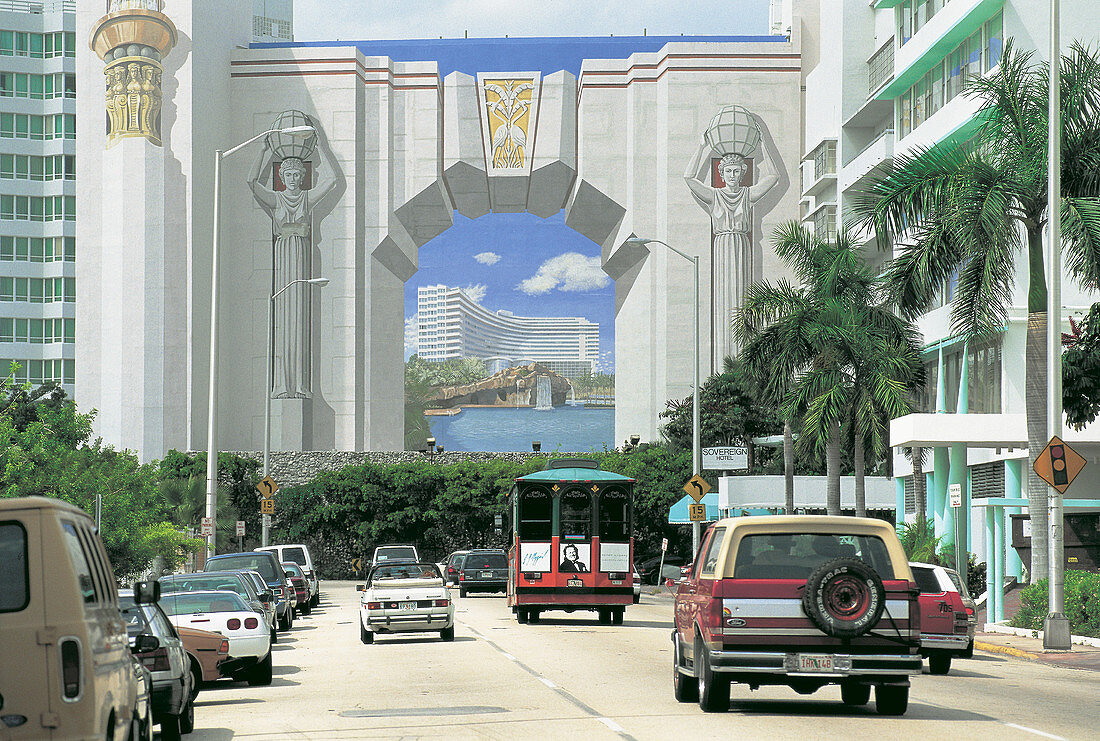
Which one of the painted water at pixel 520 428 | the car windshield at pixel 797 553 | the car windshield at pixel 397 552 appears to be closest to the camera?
the car windshield at pixel 797 553

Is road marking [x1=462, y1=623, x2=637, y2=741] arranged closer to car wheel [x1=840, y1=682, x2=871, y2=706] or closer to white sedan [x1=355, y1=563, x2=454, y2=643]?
white sedan [x1=355, y1=563, x2=454, y2=643]

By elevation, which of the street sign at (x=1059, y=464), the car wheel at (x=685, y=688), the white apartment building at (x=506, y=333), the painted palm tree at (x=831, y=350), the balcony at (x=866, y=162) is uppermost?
the balcony at (x=866, y=162)

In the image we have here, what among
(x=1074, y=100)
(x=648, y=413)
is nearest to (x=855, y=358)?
(x=1074, y=100)

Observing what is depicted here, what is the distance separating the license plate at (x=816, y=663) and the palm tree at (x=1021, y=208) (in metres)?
15.8

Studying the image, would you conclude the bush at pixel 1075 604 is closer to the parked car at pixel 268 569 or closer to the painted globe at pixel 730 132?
the parked car at pixel 268 569

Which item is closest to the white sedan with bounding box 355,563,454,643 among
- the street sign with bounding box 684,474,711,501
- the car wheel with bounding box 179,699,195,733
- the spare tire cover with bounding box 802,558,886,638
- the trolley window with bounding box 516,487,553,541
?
the trolley window with bounding box 516,487,553,541

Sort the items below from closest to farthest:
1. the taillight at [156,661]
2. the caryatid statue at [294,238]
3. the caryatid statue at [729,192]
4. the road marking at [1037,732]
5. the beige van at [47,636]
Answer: the beige van at [47,636] < the road marking at [1037,732] < the taillight at [156,661] < the caryatid statue at [729,192] < the caryatid statue at [294,238]

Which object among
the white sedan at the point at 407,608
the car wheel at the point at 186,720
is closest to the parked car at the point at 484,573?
the white sedan at the point at 407,608

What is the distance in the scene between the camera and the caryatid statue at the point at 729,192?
3398 inches

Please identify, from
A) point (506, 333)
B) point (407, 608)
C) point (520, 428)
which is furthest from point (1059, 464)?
point (506, 333)

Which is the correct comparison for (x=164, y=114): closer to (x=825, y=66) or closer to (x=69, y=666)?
(x=825, y=66)

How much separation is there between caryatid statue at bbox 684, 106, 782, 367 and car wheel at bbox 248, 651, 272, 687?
6716 cm

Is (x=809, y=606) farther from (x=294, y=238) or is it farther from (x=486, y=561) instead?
(x=294, y=238)

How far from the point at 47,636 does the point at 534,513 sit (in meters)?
26.8
